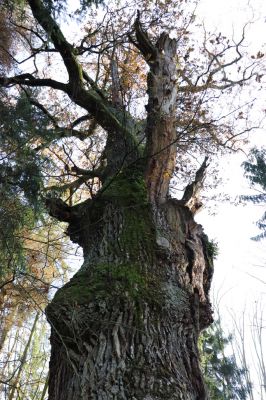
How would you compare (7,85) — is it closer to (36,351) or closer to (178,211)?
(178,211)

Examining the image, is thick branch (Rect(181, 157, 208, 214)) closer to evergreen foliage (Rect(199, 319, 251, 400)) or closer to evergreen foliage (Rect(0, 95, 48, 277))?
evergreen foliage (Rect(0, 95, 48, 277))

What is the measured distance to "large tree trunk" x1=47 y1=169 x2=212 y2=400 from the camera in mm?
2586

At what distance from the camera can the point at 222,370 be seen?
14.9 metres

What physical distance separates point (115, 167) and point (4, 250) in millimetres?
1844

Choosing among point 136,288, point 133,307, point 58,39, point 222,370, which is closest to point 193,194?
point 136,288

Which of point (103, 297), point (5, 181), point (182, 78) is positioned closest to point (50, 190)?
point (5, 181)

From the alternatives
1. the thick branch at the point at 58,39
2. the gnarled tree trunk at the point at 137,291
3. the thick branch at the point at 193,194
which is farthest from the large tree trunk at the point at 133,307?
the thick branch at the point at 58,39

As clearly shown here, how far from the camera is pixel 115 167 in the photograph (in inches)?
211

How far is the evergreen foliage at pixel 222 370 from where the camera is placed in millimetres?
14133

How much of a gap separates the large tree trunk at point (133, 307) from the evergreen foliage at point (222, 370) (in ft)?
35.4

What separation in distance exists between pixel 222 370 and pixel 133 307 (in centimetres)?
1364

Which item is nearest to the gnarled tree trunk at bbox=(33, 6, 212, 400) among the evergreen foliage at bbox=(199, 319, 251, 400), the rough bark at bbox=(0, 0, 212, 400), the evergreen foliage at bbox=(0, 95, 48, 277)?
the rough bark at bbox=(0, 0, 212, 400)

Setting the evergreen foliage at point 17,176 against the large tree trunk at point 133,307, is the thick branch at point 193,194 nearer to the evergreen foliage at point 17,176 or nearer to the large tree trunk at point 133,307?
the large tree trunk at point 133,307

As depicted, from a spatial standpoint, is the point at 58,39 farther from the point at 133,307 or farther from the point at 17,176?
the point at 133,307
